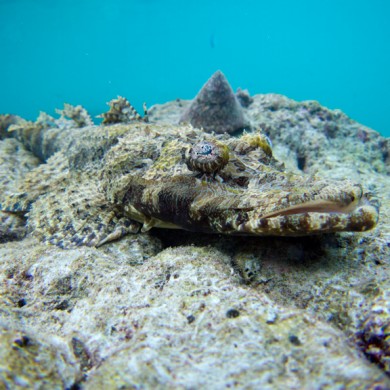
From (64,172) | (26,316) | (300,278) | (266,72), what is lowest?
(26,316)

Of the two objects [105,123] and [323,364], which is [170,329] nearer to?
[323,364]

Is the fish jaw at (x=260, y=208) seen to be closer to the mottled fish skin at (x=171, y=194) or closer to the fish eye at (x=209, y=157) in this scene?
the mottled fish skin at (x=171, y=194)

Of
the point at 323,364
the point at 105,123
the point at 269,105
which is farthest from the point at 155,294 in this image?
the point at 269,105

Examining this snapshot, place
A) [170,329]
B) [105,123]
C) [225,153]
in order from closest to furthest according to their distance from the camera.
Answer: [170,329]
[225,153]
[105,123]

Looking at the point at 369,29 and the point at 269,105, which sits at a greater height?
the point at 369,29

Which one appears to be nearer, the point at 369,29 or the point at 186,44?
the point at 369,29

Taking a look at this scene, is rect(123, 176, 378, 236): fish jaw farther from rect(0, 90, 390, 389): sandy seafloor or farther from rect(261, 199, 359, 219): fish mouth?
rect(0, 90, 390, 389): sandy seafloor
